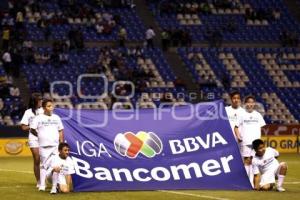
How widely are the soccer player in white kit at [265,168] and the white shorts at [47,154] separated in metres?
3.79

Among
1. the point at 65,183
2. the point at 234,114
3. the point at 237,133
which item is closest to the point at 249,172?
the point at 237,133

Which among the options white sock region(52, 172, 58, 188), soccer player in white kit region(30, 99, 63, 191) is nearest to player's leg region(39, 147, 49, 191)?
soccer player in white kit region(30, 99, 63, 191)

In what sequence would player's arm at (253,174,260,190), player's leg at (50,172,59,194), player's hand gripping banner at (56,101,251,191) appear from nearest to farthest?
1. player's leg at (50,172,59,194)
2. player's hand gripping banner at (56,101,251,191)
3. player's arm at (253,174,260,190)

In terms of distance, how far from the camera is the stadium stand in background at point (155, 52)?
32656 mm

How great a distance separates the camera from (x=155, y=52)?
119 ft

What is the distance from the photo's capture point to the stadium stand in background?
107ft

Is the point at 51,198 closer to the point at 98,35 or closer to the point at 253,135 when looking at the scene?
the point at 253,135

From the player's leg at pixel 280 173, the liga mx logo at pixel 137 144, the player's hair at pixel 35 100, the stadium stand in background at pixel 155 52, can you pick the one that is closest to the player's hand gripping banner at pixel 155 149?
the liga mx logo at pixel 137 144

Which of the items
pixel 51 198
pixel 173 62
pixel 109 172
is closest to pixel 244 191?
pixel 109 172

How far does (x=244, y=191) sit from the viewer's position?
1443cm

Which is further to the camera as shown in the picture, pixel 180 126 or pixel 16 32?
pixel 16 32

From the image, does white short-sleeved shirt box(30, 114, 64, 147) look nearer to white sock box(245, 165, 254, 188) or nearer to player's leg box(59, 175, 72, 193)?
player's leg box(59, 175, 72, 193)

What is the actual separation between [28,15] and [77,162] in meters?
22.2

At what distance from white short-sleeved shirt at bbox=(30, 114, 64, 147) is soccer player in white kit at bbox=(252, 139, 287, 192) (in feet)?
12.2
